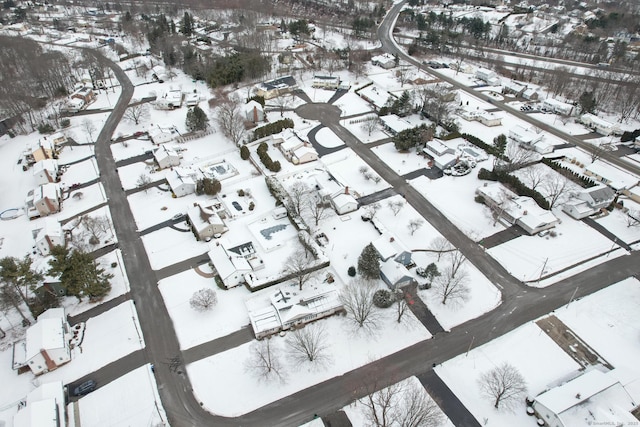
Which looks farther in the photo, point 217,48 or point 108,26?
point 108,26

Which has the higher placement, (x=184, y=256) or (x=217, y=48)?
(x=217, y=48)

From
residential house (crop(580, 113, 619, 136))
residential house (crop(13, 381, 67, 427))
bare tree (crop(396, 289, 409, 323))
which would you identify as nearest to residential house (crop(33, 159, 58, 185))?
residential house (crop(13, 381, 67, 427))

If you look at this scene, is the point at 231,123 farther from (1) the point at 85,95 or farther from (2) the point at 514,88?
(2) the point at 514,88

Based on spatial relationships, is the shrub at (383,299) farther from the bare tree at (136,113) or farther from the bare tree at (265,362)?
the bare tree at (136,113)

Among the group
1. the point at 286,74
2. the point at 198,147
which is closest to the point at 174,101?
the point at 198,147

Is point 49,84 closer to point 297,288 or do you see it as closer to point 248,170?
point 248,170

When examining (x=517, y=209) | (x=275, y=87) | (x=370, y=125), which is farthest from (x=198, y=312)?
(x=275, y=87)

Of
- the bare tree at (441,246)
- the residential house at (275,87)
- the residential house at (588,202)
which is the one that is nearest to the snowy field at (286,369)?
the bare tree at (441,246)
